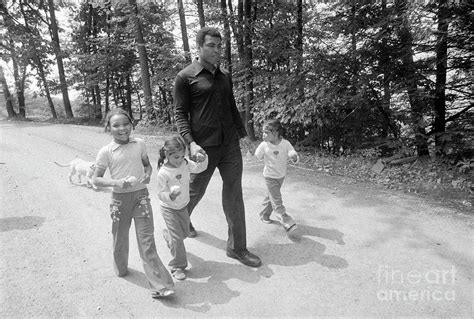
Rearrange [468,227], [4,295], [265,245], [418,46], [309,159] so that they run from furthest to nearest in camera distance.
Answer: [309,159]
[418,46]
[468,227]
[265,245]
[4,295]

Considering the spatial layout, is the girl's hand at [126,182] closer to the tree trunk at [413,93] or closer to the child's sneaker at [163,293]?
the child's sneaker at [163,293]

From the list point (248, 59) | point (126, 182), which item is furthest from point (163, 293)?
point (248, 59)

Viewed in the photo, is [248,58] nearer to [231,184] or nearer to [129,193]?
[231,184]

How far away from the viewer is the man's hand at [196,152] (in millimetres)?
3074

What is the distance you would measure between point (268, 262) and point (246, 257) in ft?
0.79

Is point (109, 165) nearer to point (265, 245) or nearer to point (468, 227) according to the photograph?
point (265, 245)

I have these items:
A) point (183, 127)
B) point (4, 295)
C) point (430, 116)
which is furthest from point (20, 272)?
point (430, 116)

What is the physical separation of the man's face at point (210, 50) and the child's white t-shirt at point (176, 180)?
0.95m

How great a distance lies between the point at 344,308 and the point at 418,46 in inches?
234

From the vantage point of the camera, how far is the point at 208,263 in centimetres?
351

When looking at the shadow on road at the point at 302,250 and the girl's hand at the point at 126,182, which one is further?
the shadow on road at the point at 302,250

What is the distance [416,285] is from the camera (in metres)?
3.06

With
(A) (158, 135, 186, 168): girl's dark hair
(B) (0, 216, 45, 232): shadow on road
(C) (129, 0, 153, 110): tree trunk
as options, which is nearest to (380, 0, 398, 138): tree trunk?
(A) (158, 135, 186, 168): girl's dark hair

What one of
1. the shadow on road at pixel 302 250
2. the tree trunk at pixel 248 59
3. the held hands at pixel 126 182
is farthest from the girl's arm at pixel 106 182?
the tree trunk at pixel 248 59
